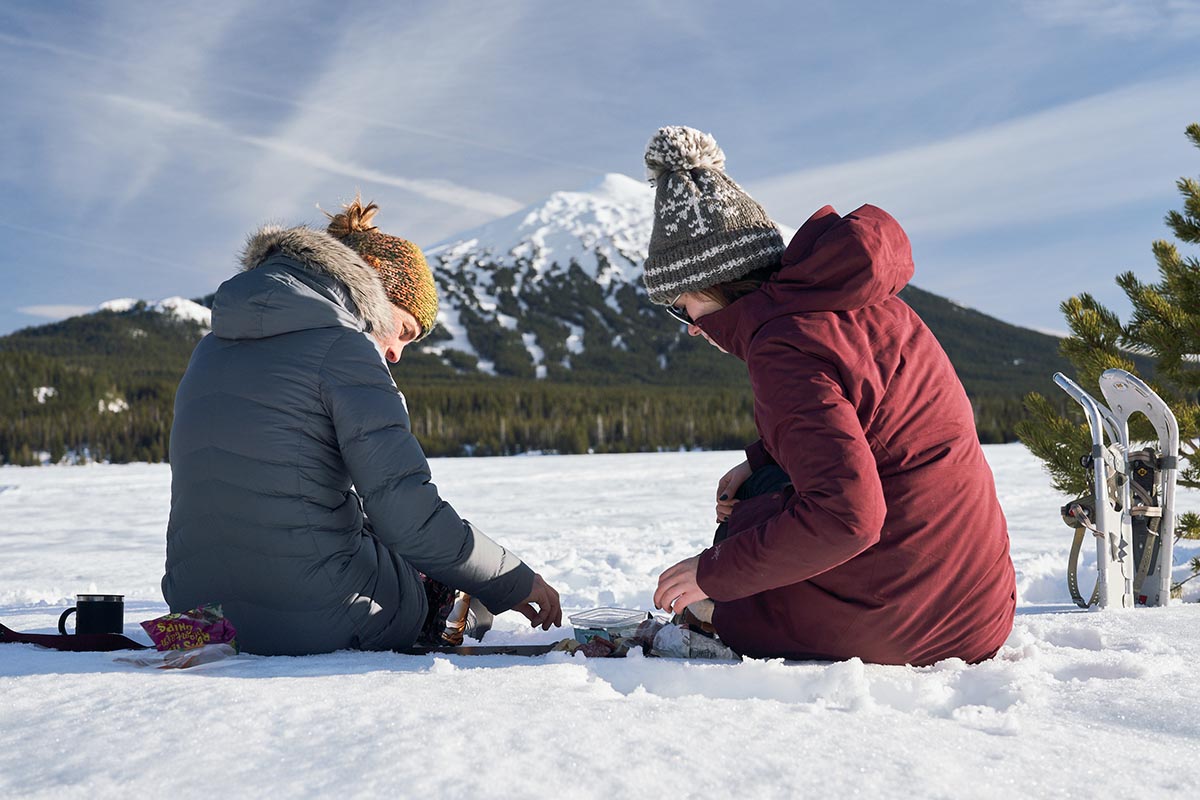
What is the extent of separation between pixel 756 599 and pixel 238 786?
1187mm

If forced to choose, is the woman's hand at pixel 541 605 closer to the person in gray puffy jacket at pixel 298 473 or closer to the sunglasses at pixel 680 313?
the person in gray puffy jacket at pixel 298 473

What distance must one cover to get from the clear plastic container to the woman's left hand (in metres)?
0.49

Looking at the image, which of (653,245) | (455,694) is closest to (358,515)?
(455,694)

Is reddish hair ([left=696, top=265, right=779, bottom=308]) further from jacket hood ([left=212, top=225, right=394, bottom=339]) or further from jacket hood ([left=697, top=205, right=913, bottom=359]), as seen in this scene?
jacket hood ([left=212, top=225, right=394, bottom=339])

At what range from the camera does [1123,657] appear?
211 cm

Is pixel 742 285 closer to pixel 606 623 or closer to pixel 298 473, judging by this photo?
pixel 606 623

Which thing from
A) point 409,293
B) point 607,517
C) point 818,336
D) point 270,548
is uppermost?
point 409,293

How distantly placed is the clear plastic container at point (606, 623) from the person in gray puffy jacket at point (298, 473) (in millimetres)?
290

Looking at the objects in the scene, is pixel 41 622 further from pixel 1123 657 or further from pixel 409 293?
pixel 1123 657

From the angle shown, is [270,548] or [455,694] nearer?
[455,694]

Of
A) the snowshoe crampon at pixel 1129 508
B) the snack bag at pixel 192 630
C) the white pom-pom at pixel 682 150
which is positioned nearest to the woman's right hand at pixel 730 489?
the white pom-pom at pixel 682 150

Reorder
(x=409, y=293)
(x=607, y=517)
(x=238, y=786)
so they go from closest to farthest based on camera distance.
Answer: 1. (x=238, y=786)
2. (x=409, y=293)
3. (x=607, y=517)

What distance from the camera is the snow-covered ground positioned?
1.28 meters

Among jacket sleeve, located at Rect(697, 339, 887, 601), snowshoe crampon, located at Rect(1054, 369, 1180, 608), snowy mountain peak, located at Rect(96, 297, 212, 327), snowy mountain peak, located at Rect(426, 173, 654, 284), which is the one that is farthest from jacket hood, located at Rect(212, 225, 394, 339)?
snowy mountain peak, located at Rect(426, 173, 654, 284)
